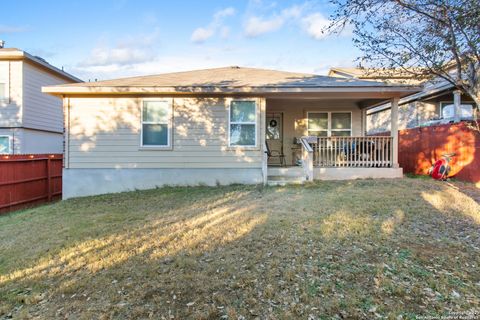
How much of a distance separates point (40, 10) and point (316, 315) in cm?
1640

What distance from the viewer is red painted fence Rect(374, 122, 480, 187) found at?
8.62 metres

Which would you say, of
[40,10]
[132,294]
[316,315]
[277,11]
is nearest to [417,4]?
[277,11]

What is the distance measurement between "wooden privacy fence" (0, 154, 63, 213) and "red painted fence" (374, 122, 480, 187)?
1239 cm

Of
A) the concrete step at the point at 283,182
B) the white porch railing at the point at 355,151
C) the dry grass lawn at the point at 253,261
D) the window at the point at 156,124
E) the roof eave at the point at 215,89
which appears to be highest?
the roof eave at the point at 215,89

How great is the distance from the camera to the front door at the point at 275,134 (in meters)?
11.8

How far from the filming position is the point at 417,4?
189 inches

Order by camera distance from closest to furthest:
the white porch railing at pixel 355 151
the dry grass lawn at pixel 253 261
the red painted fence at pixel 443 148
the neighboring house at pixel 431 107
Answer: the dry grass lawn at pixel 253 261 → the red painted fence at pixel 443 148 → the white porch railing at pixel 355 151 → the neighboring house at pixel 431 107

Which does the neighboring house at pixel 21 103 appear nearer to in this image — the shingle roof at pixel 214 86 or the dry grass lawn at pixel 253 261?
the shingle roof at pixel 214 86

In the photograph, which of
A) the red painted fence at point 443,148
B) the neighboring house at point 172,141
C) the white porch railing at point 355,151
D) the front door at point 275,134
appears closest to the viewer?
the red painted fence at point 443,148

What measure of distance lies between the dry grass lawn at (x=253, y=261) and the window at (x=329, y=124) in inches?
215

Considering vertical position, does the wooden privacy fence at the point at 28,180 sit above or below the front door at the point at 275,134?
below

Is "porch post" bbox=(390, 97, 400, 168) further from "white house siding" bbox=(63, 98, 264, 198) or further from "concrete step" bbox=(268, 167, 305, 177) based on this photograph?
"white house siding" bbox=(63, 98, 264, 198)

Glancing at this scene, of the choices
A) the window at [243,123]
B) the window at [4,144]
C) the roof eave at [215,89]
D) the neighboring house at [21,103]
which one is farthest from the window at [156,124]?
the window at [4,144]

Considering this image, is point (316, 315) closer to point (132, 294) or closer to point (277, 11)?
point (132, 294)
